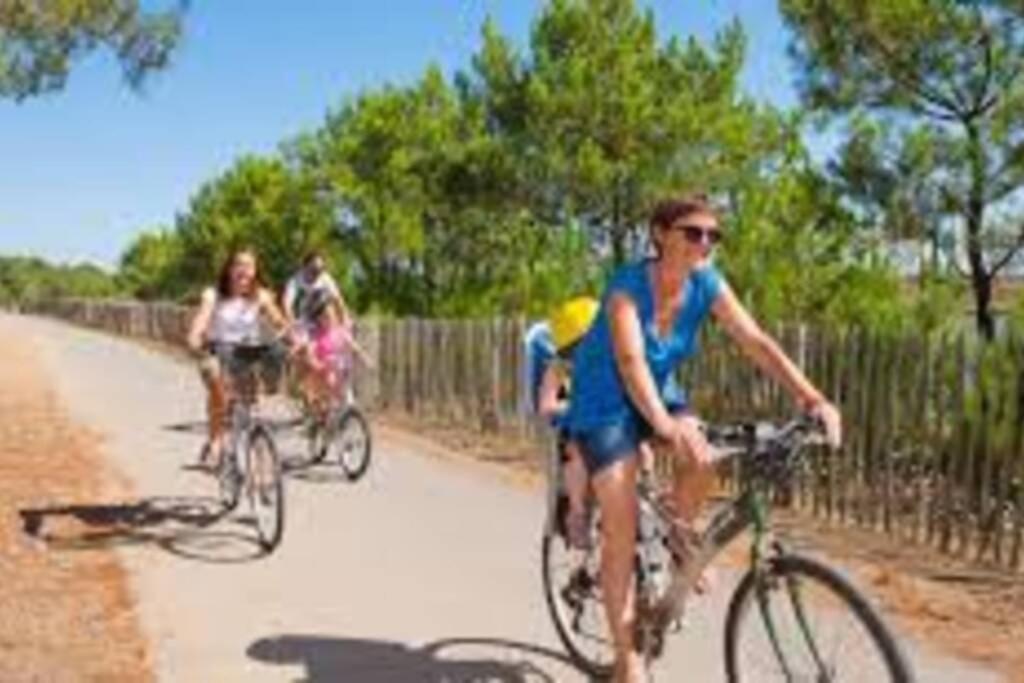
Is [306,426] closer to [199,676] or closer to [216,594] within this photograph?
[216,594]

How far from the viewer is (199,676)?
791cm

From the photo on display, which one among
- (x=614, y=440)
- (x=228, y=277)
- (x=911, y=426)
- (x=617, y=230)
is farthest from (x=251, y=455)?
(x=617, y=230)

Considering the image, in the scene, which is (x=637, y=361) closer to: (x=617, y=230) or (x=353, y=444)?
(x=353, y=444)

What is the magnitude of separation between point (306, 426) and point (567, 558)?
9042mm

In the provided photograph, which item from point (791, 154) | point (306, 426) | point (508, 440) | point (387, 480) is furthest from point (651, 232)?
point (791, 154)

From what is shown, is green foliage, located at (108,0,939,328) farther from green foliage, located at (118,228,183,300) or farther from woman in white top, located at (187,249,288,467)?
green foliage, located at (118,228,183,300)

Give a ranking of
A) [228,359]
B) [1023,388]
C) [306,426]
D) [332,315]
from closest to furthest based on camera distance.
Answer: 1. [1023,388]
2. [228,359]
3. [306,426]
4. [332,315]

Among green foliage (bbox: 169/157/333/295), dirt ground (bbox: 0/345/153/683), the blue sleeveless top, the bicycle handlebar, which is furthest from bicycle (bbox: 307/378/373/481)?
green foliage (bbox: 169/157/333/295)

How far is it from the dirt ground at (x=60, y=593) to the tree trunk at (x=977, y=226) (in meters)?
10.3

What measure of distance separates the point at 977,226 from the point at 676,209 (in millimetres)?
16718

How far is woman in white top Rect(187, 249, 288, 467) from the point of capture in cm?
1255

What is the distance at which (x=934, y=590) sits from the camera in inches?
423

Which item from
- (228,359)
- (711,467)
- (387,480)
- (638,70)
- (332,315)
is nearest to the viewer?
(711,467)

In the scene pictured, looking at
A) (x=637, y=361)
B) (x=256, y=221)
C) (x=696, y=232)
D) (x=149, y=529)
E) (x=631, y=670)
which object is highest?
(x=256, y=221)
